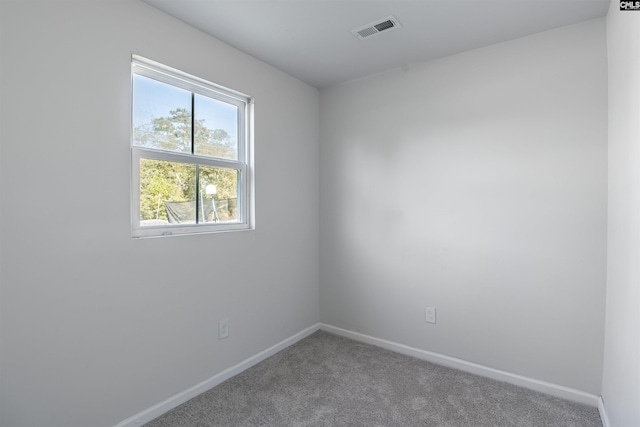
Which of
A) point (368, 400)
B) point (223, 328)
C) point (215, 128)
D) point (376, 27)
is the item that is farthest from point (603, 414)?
point (215, 128)

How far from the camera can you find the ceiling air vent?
1985mm

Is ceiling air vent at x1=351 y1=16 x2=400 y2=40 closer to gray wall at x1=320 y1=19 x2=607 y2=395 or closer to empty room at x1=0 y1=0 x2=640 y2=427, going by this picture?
empty room at x1=0 y1=0 x2=640 y2=427

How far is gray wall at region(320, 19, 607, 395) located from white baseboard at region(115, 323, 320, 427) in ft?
2.15

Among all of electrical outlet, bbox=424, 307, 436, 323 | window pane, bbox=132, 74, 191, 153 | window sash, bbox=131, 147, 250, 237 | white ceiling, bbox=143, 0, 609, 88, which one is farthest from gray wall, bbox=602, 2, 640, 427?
window pane, bbox=132, 74, 191, 153

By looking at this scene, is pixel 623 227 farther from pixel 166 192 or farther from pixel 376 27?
pixel 166 192

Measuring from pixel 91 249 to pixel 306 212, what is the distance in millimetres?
1793

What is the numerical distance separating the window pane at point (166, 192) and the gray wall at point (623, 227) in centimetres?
235

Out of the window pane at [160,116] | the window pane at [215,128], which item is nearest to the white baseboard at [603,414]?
the window pane at [215,128]

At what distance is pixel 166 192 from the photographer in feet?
6.58

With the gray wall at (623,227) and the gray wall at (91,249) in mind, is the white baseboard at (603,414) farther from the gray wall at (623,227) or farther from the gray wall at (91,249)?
the gray wall at (91,249)

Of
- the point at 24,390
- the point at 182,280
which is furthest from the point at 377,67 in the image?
the point at 24,390

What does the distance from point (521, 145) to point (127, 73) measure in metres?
2.52

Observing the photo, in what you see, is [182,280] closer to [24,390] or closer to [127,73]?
[24,390]

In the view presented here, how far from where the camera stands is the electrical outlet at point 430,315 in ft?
8.36
